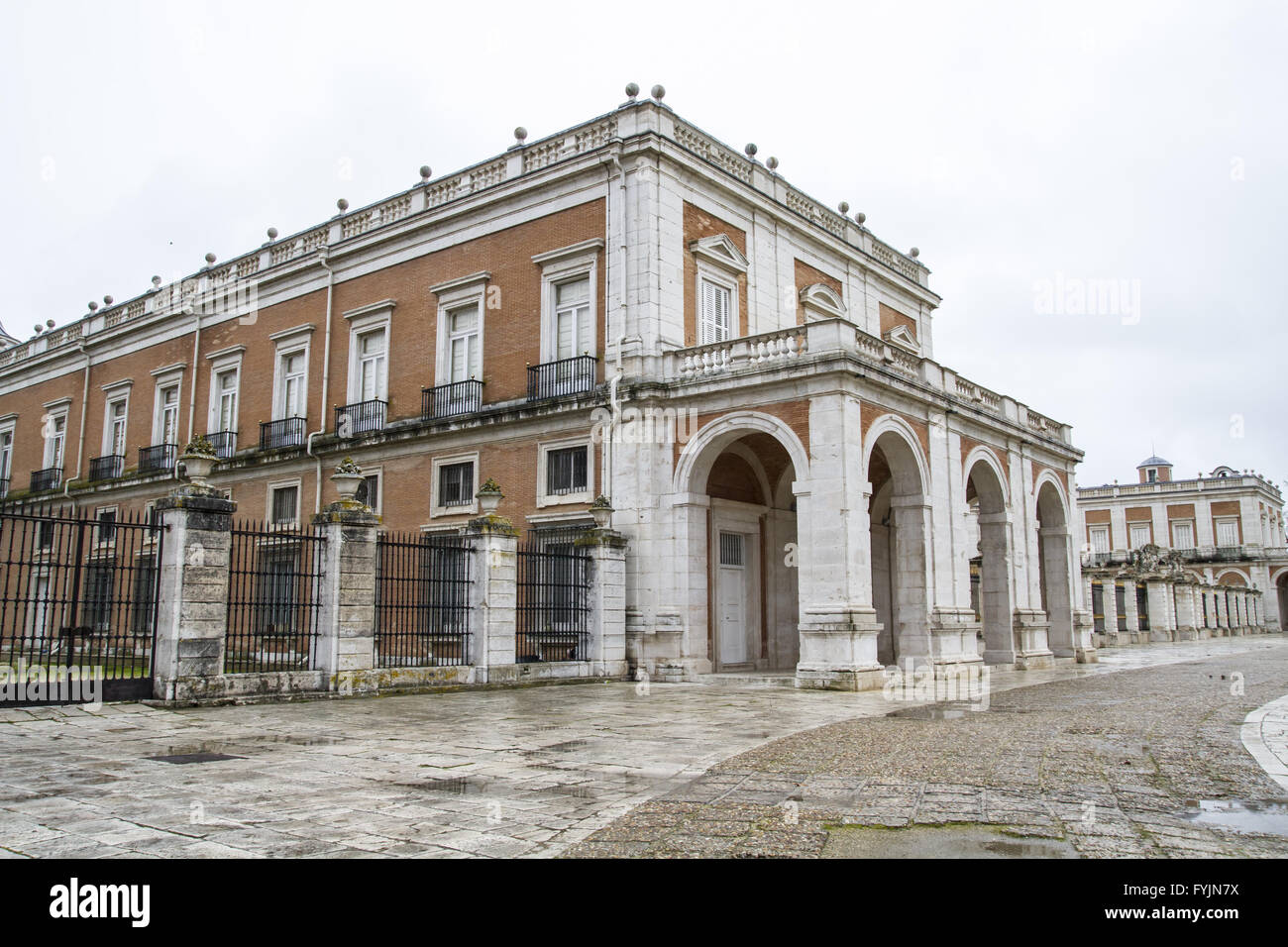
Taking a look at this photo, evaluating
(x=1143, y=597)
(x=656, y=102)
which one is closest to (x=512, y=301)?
(x=656, y=102)

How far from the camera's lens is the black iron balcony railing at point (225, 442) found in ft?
91.2

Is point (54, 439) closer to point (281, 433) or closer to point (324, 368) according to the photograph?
point (281, 433)

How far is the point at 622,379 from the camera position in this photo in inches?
737

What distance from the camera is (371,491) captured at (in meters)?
23.6

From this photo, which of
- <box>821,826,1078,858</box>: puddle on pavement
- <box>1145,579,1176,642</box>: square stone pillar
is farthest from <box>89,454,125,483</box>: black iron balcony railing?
<box>1145,579,1176,642</box>: square stone pillar

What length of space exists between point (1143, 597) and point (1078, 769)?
41512 millimetres

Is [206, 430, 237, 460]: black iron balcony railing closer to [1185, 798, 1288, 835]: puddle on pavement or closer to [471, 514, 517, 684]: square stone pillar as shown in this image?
[471, 514, 517, 684]: square stone pillar

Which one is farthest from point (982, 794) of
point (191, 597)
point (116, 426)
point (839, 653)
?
point (116, 426)

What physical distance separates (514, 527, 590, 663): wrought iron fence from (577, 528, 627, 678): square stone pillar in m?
0.13

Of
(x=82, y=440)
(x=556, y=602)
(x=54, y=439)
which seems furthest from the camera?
(x=54, y=439)

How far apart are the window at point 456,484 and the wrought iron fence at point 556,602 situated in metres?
4.14

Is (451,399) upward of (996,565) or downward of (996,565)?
upward

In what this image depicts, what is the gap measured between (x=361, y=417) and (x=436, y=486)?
355 cm
